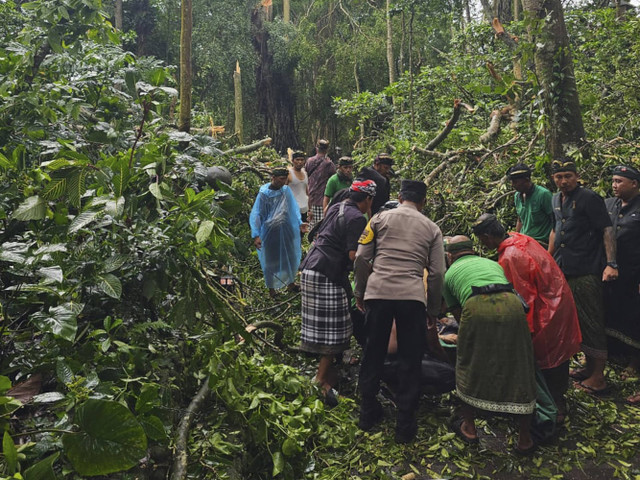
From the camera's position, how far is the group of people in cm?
298

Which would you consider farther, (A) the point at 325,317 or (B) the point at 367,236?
(A) the point at 325,317

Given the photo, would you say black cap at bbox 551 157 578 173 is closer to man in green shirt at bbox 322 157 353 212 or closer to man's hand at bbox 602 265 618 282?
man's hand at bbox 602 265 618 282

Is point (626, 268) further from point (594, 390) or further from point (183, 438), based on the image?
point (183, 438)

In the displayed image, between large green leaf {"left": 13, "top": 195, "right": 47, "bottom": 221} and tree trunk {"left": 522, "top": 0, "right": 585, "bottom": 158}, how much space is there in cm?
471

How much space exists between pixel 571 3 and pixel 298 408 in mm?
18358

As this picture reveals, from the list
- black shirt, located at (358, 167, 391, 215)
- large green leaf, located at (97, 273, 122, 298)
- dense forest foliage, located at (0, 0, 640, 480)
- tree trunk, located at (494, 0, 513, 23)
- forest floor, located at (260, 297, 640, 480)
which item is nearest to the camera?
dense forest foliage, located at (0, 0, 640, 480)

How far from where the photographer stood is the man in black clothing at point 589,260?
12.2 ft

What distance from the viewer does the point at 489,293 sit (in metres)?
2.99

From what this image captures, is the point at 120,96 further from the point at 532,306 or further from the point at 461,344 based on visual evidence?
the point at 532,306

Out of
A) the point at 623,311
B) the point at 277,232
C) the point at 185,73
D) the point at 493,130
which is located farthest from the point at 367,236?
the point at 493,130

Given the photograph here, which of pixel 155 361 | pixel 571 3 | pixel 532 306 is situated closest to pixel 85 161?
pixel 155 361

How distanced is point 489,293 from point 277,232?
→ 10.3 feet

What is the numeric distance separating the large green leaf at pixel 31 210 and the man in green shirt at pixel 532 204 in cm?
362

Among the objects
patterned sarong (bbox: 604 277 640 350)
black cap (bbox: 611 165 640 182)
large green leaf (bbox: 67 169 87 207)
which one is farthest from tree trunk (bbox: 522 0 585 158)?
large green leaf (bbox: 67 169 87 207)
